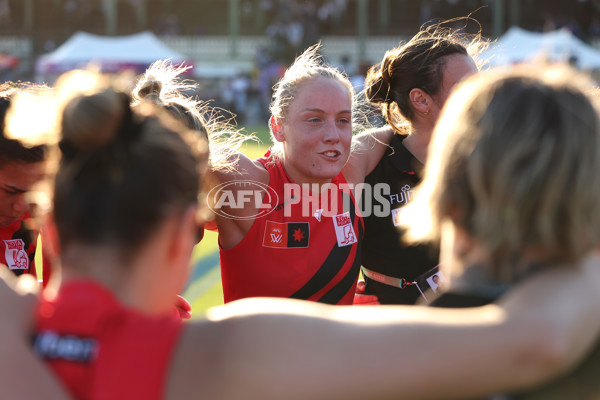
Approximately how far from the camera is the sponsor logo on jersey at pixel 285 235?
325cm

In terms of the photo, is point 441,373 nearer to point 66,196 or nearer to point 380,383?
point 380,383

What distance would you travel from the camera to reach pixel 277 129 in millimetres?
3639

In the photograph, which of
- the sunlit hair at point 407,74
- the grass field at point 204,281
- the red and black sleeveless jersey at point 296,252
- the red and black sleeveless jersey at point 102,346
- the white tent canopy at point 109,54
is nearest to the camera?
the red and black sleeveless jersey at point 102,346

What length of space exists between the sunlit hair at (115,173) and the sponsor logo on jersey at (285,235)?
6.27ft

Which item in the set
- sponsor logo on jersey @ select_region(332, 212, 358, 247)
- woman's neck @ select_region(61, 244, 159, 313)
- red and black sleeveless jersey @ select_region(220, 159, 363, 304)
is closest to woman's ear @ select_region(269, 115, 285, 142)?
red and black sleeveless jersey @ select_region(220, 159, 363, 304)

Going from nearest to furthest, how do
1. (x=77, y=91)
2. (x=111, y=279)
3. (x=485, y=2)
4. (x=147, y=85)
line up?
(x=111, y=279), (x=77, y=91), (x=147, y=85), (x=485, y=2)

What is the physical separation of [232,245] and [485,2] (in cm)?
3381

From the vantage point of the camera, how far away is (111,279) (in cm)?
123

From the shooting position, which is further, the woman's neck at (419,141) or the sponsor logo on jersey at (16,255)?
the woman's neck at (419,141)

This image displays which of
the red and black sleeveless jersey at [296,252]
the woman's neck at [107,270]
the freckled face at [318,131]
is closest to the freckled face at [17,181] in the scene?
the red and black sleeveless jersey at [296,252]

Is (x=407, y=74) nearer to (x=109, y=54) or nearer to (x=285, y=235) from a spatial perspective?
(x=285, y=235)

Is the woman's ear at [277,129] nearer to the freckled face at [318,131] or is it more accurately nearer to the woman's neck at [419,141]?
the freckled face at [318,131]

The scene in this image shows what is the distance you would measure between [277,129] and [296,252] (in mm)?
751

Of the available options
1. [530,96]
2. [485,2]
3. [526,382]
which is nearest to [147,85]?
[530,96]
